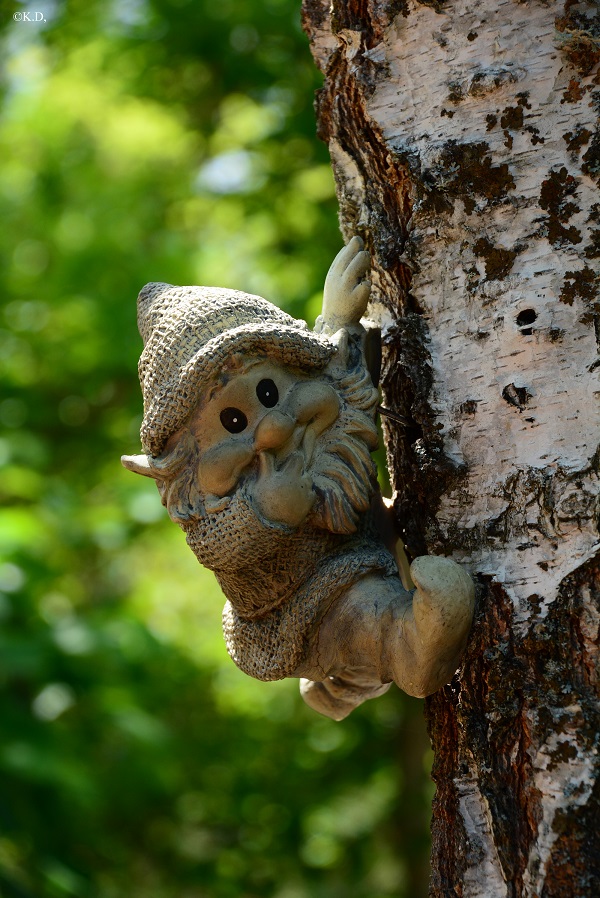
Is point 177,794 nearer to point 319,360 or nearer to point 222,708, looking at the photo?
point 222,708

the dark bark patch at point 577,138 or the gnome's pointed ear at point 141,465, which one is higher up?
the dark bark patch at point 577,138

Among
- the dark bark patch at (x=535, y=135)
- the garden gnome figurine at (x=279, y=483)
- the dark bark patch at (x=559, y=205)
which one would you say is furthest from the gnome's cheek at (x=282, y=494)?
the dark bark patch at (x=535, y=135)

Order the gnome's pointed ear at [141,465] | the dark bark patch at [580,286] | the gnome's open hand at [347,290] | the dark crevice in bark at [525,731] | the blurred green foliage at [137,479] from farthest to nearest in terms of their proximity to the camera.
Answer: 1. the blurred green foliage at [137,479]
2. the gnome's open hand at [347,290]
3. the gnome's pointed ear at [141,465]
4. the dark bark patch at [580,286]
5. the dark crevice in bark at [525,731]

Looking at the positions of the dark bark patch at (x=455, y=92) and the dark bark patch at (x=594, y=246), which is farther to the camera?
the dark bark patch at (x=455, y=92)

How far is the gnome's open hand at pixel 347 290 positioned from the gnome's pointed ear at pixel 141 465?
408mm

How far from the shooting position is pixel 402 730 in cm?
630

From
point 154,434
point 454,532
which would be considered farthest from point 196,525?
point 454,532

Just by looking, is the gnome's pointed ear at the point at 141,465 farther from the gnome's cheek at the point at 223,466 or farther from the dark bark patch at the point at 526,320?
the dark bark patch at the point at 526,320

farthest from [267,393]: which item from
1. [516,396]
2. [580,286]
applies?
[580,286]

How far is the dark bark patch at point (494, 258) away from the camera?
1728mm

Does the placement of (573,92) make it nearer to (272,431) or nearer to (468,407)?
(468,407)

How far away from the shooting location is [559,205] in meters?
1.70

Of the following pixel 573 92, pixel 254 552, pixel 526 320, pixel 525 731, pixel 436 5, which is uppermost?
pixel 436 5

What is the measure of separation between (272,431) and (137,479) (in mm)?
3966
